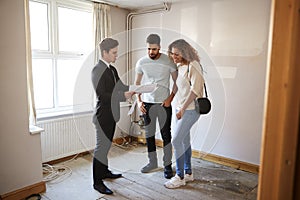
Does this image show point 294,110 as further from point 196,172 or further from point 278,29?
point 196,172

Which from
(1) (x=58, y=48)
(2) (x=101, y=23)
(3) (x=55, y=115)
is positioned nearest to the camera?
(3) (x=55, y=115)

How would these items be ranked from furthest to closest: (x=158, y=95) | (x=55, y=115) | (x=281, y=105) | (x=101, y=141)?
(x=55, y=115)
(x=158, y=95)
(x=101, y=141)
(x=281, y=105)

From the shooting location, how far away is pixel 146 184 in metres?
2.31

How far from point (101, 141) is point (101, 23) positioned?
1629 millimetres

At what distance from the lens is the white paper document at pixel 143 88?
2.21 m

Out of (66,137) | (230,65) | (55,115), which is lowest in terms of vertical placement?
(66,137)

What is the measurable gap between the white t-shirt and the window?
93 cm

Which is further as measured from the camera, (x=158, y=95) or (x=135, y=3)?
(x=135, y=3)

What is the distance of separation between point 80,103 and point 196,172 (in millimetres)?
1540

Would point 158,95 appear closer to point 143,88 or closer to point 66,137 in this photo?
point 143,88

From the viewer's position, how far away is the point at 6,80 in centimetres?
188

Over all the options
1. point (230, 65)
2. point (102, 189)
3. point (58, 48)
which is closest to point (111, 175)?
point (102, 189)

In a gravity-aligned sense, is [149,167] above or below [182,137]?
below

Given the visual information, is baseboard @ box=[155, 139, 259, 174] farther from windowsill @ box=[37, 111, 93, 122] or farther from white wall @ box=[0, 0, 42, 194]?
white wall @ box=[0, 0, 42, 194]
